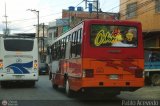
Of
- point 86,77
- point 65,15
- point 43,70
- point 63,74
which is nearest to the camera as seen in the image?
point 86,77

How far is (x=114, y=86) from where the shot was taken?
56.4ft

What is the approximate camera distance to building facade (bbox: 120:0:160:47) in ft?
119

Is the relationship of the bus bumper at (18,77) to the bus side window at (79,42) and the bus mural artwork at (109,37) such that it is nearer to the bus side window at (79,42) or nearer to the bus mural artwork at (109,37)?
the bus side window at (79,42)

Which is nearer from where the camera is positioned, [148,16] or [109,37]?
[109,37]

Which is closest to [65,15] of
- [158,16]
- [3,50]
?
[158,16]

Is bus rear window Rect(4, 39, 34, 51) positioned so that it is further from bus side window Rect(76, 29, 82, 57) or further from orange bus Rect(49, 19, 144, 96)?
orange bus Rect(49, 19, 144, 96)

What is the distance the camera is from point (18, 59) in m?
26.9

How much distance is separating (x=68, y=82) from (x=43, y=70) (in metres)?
37.7

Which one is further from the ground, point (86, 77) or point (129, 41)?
point (129, 41)

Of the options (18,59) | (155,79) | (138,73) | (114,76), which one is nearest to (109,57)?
(114,76)

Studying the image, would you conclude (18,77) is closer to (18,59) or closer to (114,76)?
(18,59)

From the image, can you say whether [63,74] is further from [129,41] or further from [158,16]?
[158,16]

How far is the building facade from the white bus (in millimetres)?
12027

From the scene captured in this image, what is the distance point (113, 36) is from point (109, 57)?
86cm
